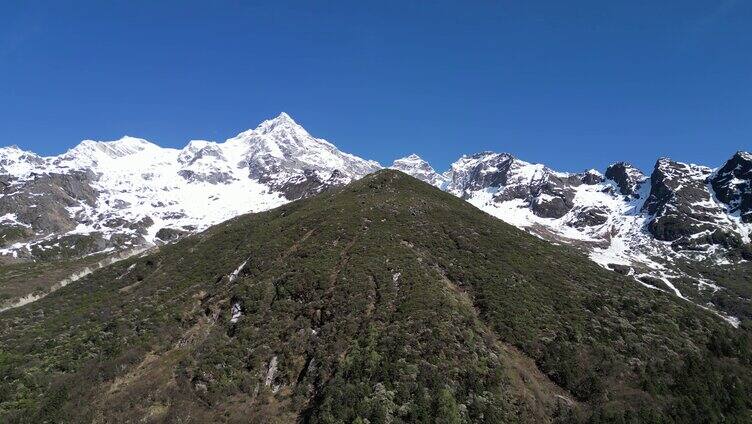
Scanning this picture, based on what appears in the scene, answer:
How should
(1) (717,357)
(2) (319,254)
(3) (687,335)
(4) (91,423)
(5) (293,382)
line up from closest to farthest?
(4) (91,423), (5) (293,382), (1) (717,357), (3) (687,335), (2) (319,254)

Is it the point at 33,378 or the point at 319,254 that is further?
the point at 319,254

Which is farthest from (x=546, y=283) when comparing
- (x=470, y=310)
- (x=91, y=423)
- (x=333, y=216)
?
(x=91, y=423)

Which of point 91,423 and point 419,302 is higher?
point 419,302

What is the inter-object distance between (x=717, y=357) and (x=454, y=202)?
213ft

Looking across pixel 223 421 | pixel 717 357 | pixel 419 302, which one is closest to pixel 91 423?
pixel 223 421

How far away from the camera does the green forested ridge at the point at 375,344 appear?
4325 cm

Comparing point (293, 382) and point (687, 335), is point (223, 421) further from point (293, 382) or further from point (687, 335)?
point (687, 335)

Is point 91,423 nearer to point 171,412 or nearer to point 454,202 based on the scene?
point 171,412

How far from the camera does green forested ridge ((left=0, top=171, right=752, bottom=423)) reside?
43.2 meters

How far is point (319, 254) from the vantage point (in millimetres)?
70875

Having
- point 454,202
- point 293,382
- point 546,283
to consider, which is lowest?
point 293,382

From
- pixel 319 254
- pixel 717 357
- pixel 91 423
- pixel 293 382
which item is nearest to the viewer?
pixel 91 423

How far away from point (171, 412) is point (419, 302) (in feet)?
90.1

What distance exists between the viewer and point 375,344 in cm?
4859
